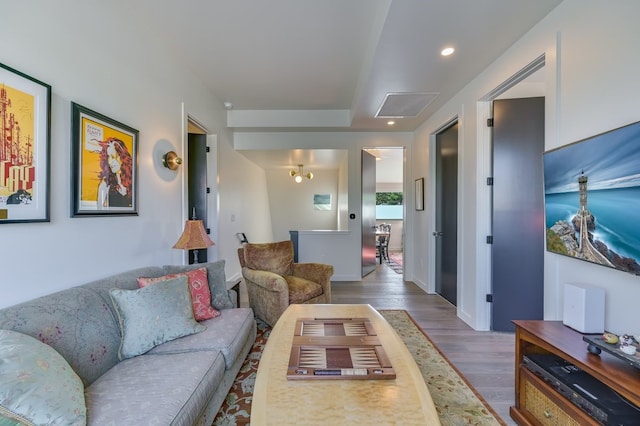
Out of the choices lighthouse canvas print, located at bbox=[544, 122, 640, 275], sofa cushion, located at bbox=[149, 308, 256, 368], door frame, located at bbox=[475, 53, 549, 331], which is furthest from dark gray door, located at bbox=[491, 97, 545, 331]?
sofa cushion, located at bbox=[149, 308, 256, 368]

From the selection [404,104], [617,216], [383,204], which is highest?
[404,104]

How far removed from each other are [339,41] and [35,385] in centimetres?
290

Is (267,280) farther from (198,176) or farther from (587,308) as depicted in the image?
(587,308)

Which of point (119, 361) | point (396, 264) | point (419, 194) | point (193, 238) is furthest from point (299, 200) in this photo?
point (119, 361)

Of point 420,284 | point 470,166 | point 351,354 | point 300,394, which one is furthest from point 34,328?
point 420,284

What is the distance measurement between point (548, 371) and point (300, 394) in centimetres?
134

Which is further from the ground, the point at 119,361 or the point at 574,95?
the point at 574,95

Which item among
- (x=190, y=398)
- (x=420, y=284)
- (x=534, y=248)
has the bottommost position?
(x=420, y=284)

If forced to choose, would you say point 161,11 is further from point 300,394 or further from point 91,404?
A: point 300,394

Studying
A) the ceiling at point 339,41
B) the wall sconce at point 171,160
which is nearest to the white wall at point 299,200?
the ceiling at point 339,41

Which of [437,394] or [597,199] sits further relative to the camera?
[437,394]

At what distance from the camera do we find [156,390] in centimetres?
126

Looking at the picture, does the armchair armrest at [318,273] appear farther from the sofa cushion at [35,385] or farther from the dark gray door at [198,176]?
the sofa cushion at [35,385]

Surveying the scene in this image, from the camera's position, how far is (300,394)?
116cm
